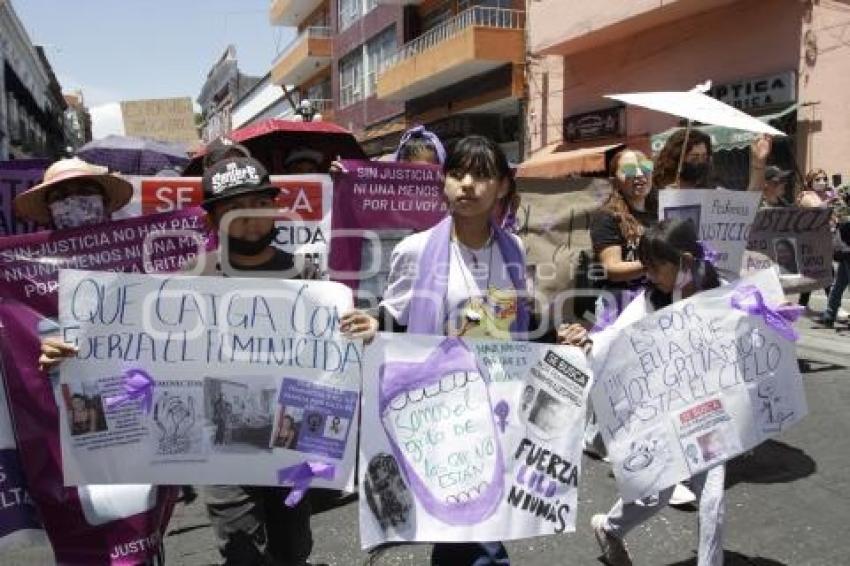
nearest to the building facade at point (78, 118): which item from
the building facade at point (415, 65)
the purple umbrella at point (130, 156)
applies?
the building facade at point (415, 65)

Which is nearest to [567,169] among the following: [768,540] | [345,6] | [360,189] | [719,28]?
[719,28]

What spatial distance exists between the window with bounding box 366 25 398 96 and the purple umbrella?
21.9 meters

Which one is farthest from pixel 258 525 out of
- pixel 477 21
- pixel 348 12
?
pixel 348 12

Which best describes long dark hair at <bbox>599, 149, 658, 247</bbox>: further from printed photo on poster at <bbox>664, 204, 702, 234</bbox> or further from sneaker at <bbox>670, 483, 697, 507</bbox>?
sneaker at <bbox>670, 483, 697, 507</bbox>

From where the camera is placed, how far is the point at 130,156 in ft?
33.7

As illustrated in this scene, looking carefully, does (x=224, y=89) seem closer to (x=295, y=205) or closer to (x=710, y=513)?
(x=295, y=205)

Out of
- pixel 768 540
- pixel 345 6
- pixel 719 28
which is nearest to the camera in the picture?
pixel 768 540

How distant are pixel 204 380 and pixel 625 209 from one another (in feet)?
8.18

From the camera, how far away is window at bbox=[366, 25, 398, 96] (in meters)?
31.8

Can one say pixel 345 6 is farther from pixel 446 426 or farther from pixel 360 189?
pixel 446 426

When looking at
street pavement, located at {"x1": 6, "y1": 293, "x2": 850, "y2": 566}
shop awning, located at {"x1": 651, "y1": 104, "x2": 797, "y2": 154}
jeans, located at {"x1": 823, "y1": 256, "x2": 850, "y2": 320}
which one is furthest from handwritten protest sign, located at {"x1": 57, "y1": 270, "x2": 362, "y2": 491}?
shop awning, located at {"x1": 651, "y1": 104, "x2": 797, "y2": 154}

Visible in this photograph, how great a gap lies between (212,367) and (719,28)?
581 inches

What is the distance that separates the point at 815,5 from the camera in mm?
12852

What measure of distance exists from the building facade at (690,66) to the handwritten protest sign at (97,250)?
11.5 m
